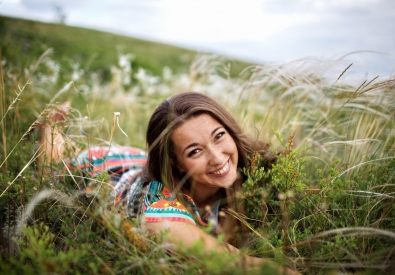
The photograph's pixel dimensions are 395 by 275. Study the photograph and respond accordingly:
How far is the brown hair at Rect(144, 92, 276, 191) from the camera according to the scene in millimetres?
1949

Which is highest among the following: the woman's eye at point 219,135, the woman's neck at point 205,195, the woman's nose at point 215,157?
the woman's eye at point 219,135

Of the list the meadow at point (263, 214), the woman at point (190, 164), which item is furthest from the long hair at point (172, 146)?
the meadow at point (263, 214)

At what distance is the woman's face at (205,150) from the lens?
6.10ft

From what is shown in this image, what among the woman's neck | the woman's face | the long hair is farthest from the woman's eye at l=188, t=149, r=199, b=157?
the woman's neck

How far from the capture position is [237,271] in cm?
110

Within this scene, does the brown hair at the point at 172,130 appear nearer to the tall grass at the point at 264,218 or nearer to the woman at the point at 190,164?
the woman at the point at 190,164

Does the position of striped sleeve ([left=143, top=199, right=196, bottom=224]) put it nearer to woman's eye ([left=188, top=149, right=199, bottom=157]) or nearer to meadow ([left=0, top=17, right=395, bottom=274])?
meadow ([left=0, top=17, right=395, bottom=274])

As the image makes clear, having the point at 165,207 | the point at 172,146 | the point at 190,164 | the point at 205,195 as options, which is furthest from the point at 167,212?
the point at 205,195

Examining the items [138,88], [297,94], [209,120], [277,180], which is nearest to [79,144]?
[209,120]

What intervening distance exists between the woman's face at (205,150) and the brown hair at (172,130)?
52mm

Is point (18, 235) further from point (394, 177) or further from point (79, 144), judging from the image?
point (394, 177)

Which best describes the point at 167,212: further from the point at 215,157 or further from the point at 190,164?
the point at 215,157

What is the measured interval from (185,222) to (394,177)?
49.7 inches

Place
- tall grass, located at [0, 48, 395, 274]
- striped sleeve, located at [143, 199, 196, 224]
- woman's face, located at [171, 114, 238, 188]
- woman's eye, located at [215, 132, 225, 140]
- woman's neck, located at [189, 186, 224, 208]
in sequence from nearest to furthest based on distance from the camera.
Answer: tall grass, located at [0, 48, 395, 274]
striped sleeve, located at [143, 199, 196, 224]
woman's face, located at [171, 114, 238, 188]
woman's eye, located at [215, 132, 225, 140]
woman's neck, located at [189, 186, 224, 208]
